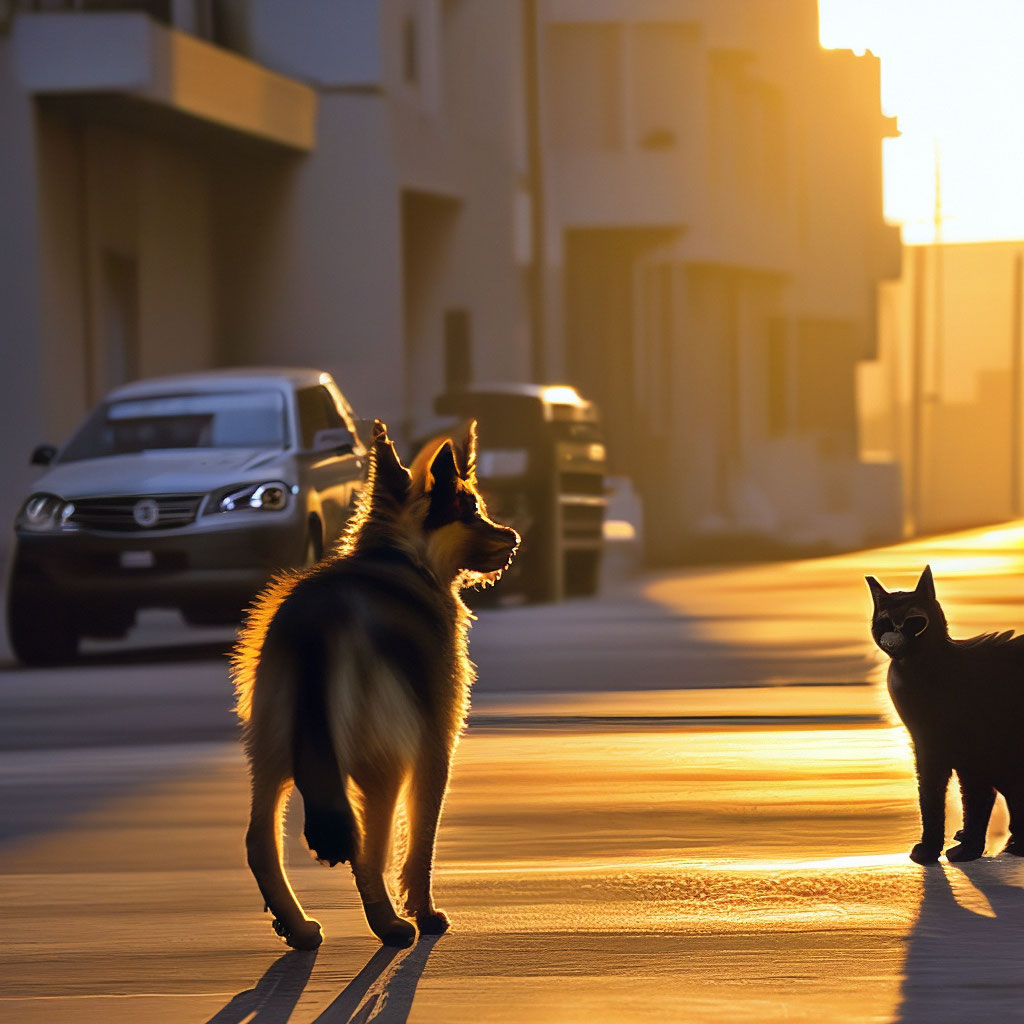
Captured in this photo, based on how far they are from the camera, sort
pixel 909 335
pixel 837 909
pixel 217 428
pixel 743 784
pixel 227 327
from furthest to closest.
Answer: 1. pixel 909 335
2. pixel 227 327
3. pixel 217 428
4. pixel 743 784
5. pixel 837 909

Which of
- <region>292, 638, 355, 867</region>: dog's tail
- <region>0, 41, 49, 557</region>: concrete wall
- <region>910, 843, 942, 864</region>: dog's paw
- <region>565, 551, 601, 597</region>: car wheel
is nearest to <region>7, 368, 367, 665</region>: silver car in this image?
→ <region>565, 551, 601, 597</region>: car wheel

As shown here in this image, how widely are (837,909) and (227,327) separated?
25.9 metres

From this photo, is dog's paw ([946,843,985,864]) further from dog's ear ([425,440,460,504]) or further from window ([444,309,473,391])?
window ([444,309,473,391])

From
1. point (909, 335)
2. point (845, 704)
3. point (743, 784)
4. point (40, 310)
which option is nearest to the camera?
point (743, 784)

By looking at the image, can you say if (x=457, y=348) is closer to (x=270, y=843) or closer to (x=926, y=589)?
(x=926, y=589)

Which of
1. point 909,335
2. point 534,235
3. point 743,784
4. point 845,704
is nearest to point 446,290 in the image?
point 534,235

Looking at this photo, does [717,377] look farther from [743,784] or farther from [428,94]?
[743,784]

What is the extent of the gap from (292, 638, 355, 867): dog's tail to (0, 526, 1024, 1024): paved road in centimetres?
36

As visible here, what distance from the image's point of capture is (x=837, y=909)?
6.63 metres

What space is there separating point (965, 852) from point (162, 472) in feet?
31.5

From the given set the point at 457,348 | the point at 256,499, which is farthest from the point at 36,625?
the point at 457,348

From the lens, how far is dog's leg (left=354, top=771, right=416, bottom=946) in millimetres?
5793

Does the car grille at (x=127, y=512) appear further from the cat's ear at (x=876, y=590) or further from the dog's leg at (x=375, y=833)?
the dog's leg at (x=375, y=833)

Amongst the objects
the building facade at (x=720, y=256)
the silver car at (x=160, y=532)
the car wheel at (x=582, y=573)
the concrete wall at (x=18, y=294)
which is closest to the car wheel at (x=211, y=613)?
the silver car at (x=160, y=532)
